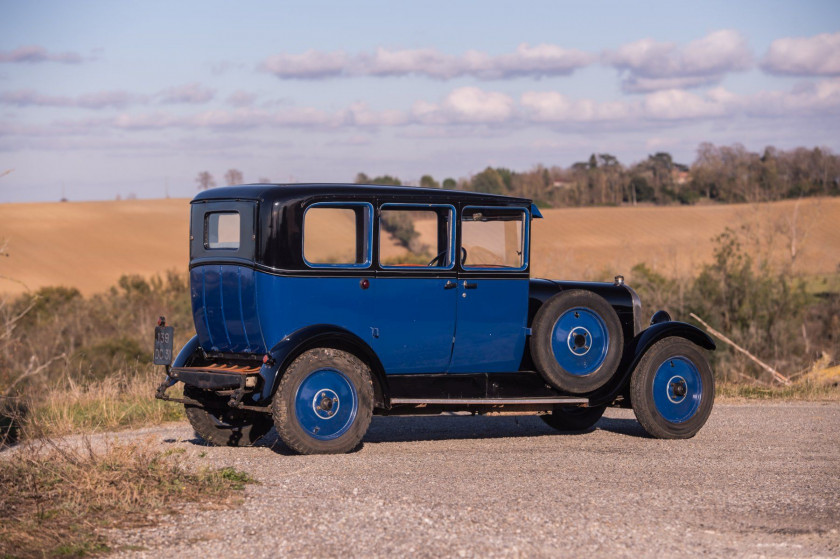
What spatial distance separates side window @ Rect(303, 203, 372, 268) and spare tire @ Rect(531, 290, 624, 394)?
6.07 ft

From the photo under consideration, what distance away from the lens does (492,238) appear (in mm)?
10023

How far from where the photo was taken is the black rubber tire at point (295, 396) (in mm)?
8672

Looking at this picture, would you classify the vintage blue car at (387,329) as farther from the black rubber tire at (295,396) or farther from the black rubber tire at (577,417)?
the black rubber tire at (577,417)

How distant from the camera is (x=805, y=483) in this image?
786 centimetres

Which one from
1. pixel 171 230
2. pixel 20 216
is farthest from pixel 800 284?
pixel 20 216

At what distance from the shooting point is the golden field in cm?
6159

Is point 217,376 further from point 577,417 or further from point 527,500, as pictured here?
point 577,417

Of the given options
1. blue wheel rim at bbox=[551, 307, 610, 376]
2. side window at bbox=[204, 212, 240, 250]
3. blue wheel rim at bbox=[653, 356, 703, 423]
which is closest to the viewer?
side window at bbox=[204, 212, 240, 250]

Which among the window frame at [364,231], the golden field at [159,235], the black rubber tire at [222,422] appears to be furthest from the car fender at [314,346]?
the golden field at [159,235]

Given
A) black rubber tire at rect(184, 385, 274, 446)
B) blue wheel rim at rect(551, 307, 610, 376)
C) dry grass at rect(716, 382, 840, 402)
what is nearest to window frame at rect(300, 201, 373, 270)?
black rubber tire at rect(184, 385, 274, 446)

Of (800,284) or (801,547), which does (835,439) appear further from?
(800,284)

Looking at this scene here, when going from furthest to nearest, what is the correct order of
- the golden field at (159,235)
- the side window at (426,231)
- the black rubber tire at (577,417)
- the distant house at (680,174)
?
the distant house at (680,174) < the golden field at (159,235) < the black rubber tire at (577,417) < the side window at (426,231)

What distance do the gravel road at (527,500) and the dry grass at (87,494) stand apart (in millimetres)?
204

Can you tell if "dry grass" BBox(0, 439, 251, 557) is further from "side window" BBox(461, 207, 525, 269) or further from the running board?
"side window" BBox(461, 207, 525, 269)
